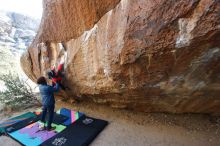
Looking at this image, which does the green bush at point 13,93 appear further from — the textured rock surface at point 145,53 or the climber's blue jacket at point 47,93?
the climber's blue jacket at point 47,93

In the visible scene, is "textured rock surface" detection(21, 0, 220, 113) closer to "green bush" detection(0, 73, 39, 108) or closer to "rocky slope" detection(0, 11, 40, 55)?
"green bush" detection(0, 73, 39, 108)

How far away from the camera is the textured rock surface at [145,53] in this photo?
2.02 meters

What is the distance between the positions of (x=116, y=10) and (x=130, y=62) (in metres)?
0.90

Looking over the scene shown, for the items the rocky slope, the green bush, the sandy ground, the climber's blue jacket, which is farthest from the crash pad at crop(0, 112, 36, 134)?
the rocky slope

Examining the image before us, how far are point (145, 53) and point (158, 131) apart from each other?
5.77ft

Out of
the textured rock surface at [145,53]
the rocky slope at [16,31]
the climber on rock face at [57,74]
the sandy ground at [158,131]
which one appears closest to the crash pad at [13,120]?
the sandy ground at [158,131]

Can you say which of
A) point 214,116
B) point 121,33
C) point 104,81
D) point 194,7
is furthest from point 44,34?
point 214,116

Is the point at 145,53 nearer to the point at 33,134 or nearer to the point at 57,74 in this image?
the point at 57,74

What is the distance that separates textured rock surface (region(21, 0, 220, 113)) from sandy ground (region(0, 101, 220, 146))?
11.3 inches

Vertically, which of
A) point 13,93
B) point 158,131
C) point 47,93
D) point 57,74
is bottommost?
point 158,131

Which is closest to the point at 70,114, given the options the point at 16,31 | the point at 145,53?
the point at 145,53

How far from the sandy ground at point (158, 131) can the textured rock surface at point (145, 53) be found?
0.29 meters

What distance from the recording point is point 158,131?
10.8 feet

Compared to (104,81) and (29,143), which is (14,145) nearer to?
(29,143)
